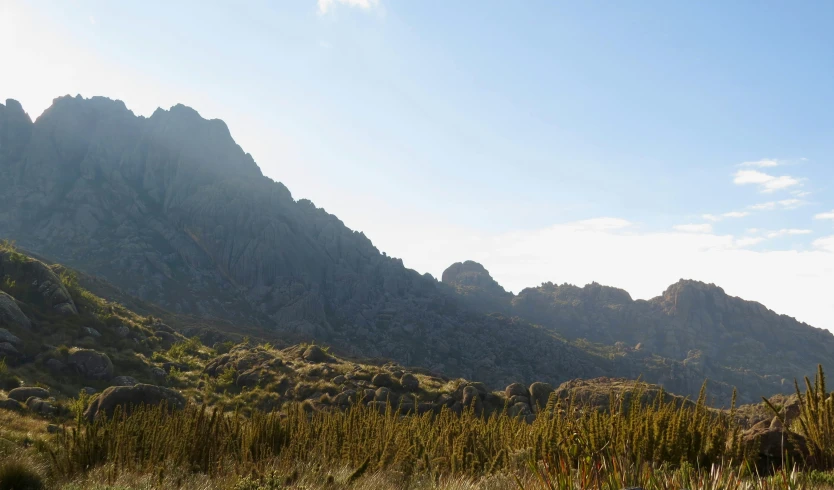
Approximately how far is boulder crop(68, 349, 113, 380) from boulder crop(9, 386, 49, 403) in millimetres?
7265

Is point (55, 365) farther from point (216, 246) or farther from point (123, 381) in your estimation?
point (216, 246)

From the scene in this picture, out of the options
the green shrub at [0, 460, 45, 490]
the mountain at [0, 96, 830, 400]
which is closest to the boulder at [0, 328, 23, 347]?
the green shrub at [0, 460, 45, 490]

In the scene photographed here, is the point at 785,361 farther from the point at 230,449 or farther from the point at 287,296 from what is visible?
the point at 230,449

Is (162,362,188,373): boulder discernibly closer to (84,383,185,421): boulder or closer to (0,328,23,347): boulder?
(0,328,23,347): boulder

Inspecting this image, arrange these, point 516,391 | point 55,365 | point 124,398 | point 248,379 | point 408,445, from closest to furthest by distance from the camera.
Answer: point 408,445 < point 124,398 < point 55,365 < point 516,391 < point 248,379

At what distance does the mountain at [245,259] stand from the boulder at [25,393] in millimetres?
56433

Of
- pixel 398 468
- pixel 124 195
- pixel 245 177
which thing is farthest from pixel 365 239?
pixel 398 468

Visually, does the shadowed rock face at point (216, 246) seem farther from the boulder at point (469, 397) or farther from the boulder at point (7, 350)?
the boulder at point (7, 350)

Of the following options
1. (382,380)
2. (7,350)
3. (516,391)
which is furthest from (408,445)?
(7,350)

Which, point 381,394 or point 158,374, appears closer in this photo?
point 381,394

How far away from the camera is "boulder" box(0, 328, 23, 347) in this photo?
2872 centimetres

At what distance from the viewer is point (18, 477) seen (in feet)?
24.9

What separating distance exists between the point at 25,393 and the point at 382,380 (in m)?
19.8

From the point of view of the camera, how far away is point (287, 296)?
11225 cm
